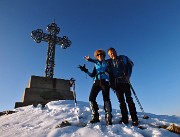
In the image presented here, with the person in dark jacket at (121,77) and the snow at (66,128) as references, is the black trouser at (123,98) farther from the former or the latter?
the snow at (66,128)

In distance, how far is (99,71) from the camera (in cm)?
623

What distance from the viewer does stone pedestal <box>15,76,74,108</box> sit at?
11812 mm

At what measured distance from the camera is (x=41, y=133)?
484cm

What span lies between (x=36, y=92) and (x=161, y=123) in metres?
8.41

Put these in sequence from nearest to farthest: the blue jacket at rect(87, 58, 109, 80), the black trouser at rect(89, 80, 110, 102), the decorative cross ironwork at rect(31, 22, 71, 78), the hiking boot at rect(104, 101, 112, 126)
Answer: the hiking boot at rect(104, 101, 112, 126), the black trouser at rect(89, 80, 110, 102), the blue jacket at rect(87, 58, 109, 80), the decorative cross ironwork at rect(31, 22, 71, 78)

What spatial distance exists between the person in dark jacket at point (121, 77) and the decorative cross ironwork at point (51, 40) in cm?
978

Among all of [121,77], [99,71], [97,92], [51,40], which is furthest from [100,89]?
[51,40]

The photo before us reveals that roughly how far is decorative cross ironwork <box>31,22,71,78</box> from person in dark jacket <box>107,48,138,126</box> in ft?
32.1

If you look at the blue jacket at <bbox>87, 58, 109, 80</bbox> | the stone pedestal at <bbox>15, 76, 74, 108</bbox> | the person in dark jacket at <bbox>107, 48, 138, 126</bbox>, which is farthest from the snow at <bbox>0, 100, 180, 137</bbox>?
the stone pedestal at <bbox>15, 76, 74, 108</bbox>

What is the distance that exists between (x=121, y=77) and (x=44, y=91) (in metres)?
7.62

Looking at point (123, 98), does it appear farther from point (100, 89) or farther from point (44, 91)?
point (44, 91)

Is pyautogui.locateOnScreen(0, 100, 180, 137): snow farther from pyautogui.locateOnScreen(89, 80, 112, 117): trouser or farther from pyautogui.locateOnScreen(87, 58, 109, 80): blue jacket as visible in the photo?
pyautogui.locateOnScreen(87, 58, 109, 80): blue jacket

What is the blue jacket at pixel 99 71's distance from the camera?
6105 mm

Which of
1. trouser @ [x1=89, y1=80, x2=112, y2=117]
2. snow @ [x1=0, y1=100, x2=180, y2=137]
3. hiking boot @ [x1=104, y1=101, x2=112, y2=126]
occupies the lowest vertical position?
snow @ [x1=0, y1=100, x2=180, y2=137]
